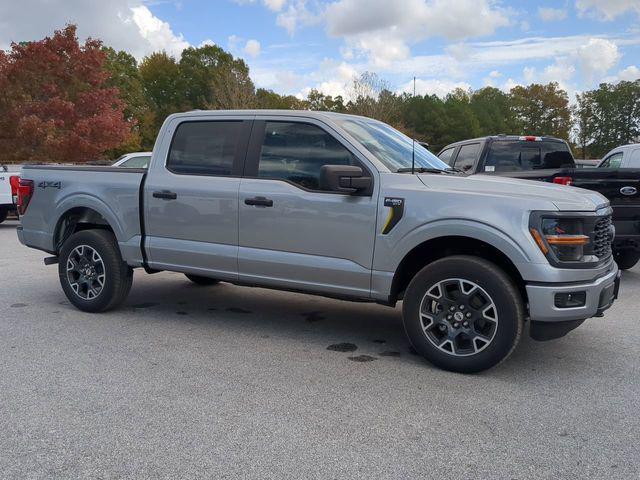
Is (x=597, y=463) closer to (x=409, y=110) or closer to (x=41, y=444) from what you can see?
(x=41, y=444)

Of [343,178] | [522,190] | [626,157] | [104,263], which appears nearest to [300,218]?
[343,178]

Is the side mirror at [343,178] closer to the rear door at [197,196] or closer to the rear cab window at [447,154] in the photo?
the rear door at [197,196]

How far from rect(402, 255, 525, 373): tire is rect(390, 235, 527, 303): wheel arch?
14 centimetres

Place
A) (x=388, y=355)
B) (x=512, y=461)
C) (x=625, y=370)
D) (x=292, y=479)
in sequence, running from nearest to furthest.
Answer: (x=292, y=479) < (x=512, y=461) < (x=625, y=370) < (x=388, y=355)

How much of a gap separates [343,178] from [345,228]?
45 centimetres

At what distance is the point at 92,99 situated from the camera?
22.4m

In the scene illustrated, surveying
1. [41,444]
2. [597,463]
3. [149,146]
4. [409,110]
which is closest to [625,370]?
[597,463]

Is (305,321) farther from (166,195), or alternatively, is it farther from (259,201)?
(166,195)

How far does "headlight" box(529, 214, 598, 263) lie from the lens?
13.8 feet

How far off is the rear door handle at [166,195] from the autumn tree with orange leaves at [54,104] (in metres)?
17.6

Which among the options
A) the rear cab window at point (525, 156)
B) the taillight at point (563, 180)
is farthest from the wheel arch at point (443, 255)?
the rear cab window at point (525, 156)

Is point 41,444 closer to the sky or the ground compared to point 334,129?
closer to the ground

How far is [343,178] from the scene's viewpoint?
4.59 m

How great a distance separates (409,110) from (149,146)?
1026 inches
